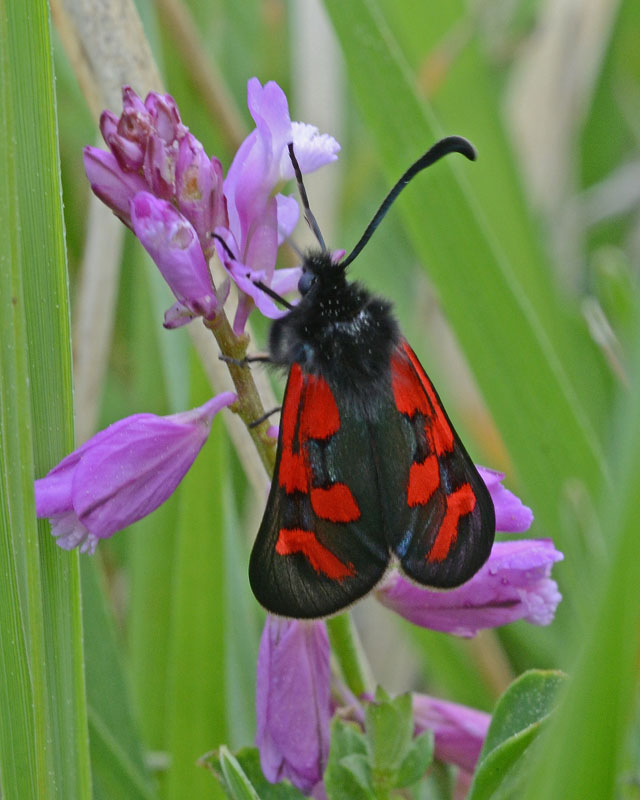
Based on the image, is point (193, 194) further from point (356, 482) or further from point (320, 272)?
point (356, 482)

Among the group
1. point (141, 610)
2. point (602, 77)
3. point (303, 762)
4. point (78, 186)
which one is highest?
point (602, 77)

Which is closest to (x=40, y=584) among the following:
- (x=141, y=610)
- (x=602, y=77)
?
(x=141, y=610)

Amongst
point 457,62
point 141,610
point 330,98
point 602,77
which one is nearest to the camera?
point 141,610

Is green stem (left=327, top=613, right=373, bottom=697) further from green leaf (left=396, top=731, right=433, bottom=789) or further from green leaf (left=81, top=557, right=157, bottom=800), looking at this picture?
green leaf (left=81, top=557, right=157, bottom=800)

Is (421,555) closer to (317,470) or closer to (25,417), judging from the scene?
(317,470)

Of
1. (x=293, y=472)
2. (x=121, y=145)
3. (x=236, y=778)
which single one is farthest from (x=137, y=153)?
(x=236, y=778)

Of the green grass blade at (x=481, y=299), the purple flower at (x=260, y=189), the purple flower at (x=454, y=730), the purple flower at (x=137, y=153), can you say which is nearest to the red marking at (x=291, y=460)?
the purple flower at (x=260, y=189)

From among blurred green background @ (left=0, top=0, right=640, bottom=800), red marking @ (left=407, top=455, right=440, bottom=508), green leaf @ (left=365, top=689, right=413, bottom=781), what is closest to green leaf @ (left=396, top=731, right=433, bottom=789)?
green leaf @ (left=365, top=689, right=413, bottom=781)
